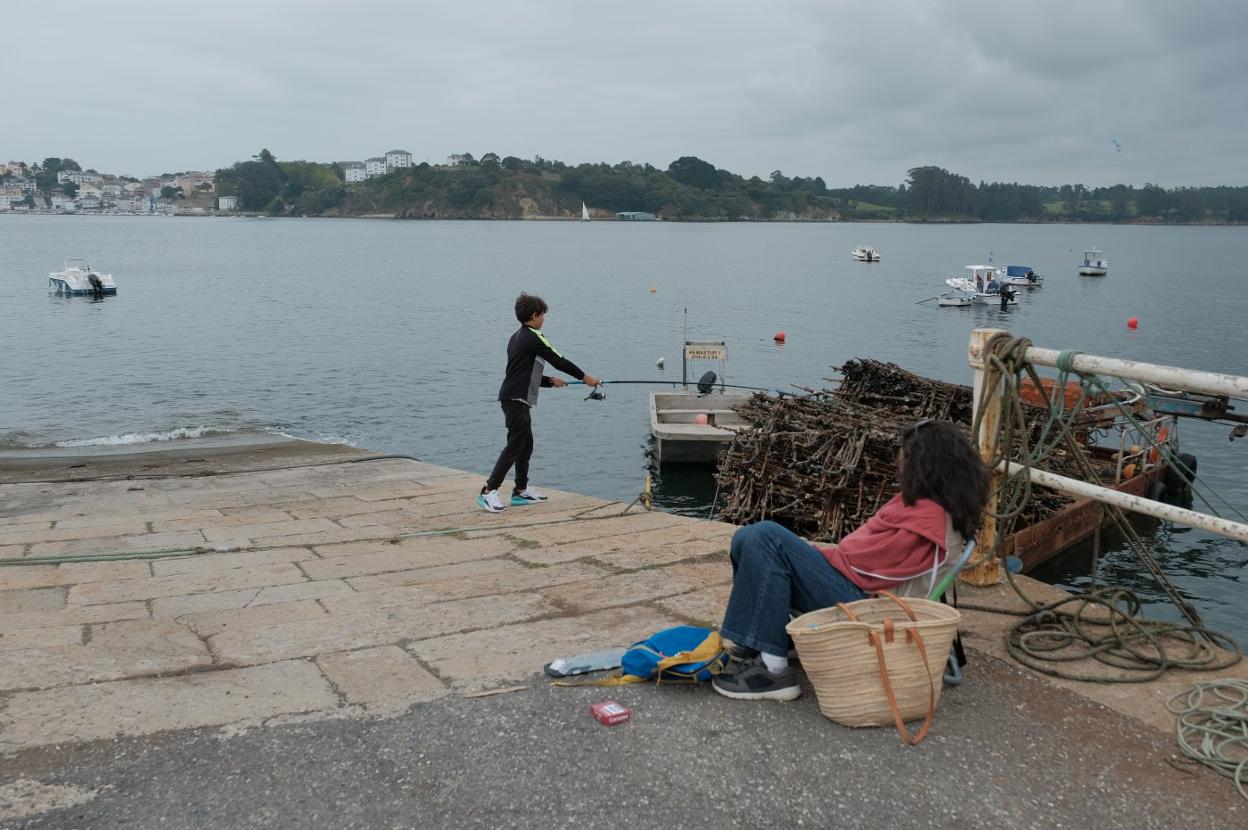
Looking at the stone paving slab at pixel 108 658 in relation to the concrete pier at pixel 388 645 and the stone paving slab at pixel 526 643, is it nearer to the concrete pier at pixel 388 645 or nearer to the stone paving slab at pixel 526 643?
the concrete pier at pixel 388 645

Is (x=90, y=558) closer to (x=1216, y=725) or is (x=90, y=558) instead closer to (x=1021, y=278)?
(x=1216, y=725)

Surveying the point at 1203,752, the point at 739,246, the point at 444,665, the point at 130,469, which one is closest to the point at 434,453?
the point at 130,469

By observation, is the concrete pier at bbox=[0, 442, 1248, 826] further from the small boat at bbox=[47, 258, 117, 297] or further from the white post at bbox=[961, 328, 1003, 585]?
the small boat at bbox=[47, 258, 117, 297]

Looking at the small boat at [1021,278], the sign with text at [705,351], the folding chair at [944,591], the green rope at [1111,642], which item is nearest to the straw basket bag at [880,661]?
the folding chair at [944,591]

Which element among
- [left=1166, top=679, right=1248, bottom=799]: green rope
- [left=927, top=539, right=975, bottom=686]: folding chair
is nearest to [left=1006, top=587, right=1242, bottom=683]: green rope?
[left=1166, top=679, right=1248, bottom=799]: green rope

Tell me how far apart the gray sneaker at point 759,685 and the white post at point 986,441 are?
149 cm

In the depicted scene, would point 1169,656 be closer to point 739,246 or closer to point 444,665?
point 444,665

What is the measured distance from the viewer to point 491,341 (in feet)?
138

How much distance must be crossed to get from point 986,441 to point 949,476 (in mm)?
1382

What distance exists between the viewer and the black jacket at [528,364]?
8.20 metres

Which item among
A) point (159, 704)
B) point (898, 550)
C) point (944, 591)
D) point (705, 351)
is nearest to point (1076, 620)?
point (944, 591)

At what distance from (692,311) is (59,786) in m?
53.4

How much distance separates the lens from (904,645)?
3.65 meters

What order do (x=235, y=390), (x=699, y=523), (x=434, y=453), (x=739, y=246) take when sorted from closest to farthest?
(x=699, y=523) < (x=434, y=453) < (x=235, y=390) < (x=739, y=246)
